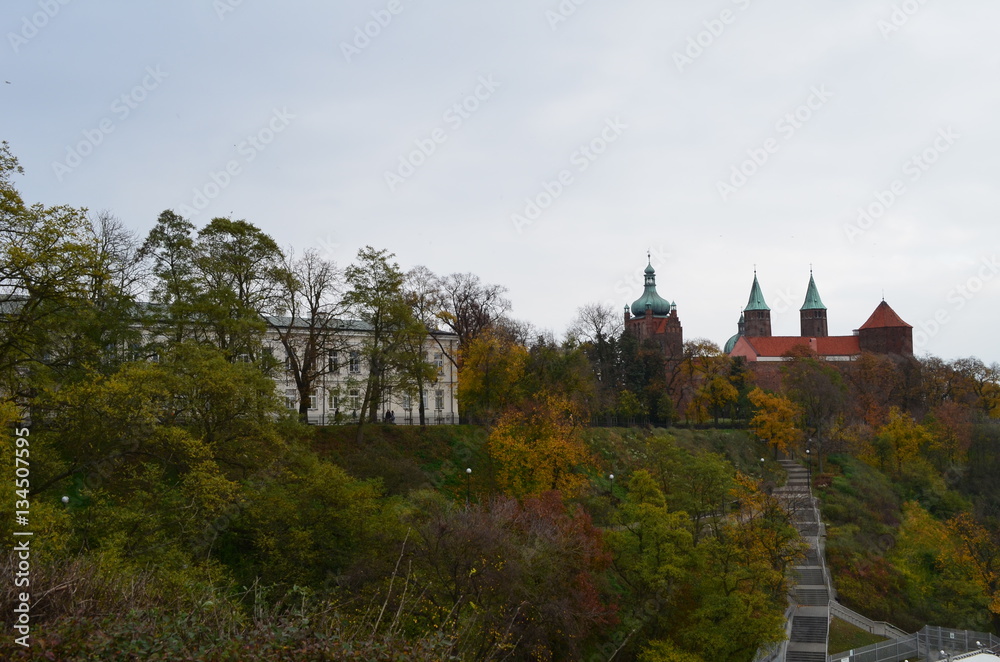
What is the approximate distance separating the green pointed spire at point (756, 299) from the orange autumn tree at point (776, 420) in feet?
195

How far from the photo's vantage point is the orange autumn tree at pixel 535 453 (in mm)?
31000

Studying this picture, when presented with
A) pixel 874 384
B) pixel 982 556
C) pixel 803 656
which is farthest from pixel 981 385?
pixel 803 656

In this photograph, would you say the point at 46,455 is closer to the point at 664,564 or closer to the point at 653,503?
the point at 664,564

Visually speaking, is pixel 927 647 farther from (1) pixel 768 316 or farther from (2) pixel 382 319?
(1) pixel 768 316

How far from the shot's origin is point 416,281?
39.8 meters

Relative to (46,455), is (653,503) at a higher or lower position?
lower

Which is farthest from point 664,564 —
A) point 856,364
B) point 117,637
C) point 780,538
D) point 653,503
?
point 856,364

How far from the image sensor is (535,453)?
3100 centimetres

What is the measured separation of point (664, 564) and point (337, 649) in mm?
17967

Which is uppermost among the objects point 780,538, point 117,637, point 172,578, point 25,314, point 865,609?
point 25,314

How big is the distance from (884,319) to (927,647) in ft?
244

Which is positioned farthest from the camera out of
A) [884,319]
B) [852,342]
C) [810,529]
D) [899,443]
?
[852,342]

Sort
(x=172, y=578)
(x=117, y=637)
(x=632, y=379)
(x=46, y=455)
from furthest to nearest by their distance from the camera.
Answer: (x=632, y=379)
(x=46, y=455)
(x=172, y=578)
(x=117, y=637)

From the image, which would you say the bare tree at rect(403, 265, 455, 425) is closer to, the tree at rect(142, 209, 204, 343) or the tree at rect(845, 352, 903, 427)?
the tree at rect(142, 209, 204, 343)
